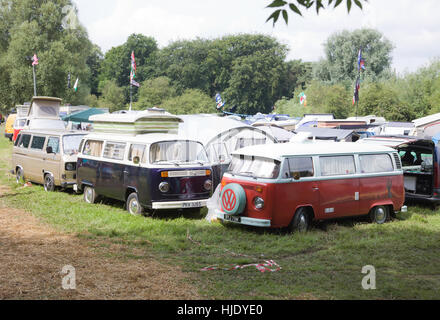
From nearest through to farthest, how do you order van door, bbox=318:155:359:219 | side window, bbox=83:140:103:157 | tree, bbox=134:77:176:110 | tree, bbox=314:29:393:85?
van door, bbox=318:155:359:219, side window, bbox=83:140:103:157, tree, bbox=314:29:393:85, tree, bbox=134:77:176:110

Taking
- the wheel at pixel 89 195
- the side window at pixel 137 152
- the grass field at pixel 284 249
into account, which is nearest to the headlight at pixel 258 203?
the grass field at pixel 284 249

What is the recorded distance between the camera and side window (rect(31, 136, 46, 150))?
16.2 m

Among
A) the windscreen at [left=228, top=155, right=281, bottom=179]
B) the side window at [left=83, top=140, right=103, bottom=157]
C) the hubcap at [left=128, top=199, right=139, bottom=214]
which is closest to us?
the windscreen at [left=228, top=155, right=281, bottom=179]

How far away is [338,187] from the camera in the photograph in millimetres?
10859

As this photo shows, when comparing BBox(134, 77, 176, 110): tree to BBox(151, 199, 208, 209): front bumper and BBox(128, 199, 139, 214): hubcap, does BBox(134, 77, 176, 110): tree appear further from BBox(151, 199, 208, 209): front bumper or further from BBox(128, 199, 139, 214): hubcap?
BBox(151, 199, 208, 209): front bumper

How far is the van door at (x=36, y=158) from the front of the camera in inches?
635

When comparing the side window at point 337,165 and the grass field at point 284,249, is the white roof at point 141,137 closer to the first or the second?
the grass field at point 284,249

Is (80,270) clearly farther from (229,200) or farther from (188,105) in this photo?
(188,105)

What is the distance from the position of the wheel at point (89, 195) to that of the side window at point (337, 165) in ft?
20.6

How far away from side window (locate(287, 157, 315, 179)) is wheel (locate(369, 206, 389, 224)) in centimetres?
218

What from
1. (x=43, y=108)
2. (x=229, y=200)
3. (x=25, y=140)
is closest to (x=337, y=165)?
(x=229, y=200)

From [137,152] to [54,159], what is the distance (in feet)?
15.3

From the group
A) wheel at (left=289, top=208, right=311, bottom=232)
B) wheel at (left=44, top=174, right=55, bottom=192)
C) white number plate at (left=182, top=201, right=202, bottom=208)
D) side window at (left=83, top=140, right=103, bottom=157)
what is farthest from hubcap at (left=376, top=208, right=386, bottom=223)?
wheel at (left=44, top=174, right=55, bottom=192)
